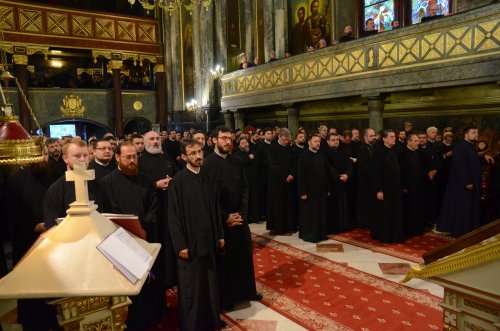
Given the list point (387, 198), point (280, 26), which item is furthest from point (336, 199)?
point (280, 26)

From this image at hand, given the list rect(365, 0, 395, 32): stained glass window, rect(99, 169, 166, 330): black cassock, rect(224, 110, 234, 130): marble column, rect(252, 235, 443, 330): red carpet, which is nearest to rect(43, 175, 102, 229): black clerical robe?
rect(99, 169, 166, 330): black cassock

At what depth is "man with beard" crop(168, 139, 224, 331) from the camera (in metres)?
3.28

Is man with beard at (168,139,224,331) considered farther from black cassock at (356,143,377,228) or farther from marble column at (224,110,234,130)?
marble column at (224,110,234,130)

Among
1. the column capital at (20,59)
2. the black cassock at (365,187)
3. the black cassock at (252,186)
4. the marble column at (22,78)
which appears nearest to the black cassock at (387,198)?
the black cassock at (365,187)

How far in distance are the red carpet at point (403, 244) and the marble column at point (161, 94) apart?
14987 millimetres

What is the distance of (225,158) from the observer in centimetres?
412

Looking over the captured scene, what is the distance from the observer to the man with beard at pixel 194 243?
328 centimetres

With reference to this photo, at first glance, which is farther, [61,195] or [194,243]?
[194,243]

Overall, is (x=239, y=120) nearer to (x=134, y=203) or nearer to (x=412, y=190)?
(x=412, y=190)

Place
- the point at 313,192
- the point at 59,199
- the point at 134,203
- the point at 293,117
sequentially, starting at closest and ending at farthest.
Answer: the point at 59,199
the point at 134,203
the point at 313,192
the point at 293,117

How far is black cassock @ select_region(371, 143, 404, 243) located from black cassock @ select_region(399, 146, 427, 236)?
0.33 meters

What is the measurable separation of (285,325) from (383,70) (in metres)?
6.97

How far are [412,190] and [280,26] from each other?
9.00 metres

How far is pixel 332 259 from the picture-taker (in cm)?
526
